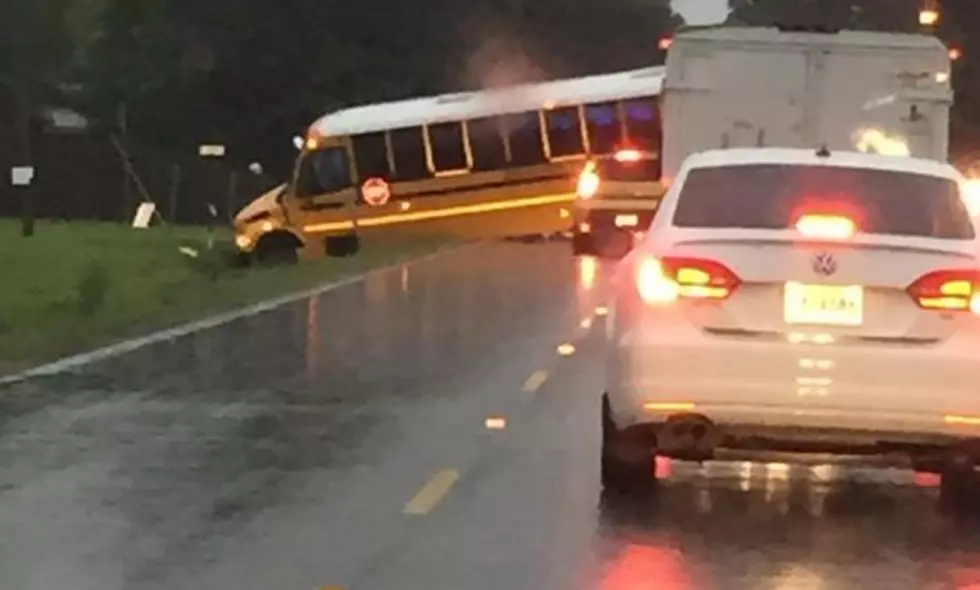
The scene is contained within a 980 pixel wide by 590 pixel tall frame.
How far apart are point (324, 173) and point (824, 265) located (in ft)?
107

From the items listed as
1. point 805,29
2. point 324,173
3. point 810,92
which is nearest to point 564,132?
point 324,173

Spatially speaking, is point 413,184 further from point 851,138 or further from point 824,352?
point 824,352

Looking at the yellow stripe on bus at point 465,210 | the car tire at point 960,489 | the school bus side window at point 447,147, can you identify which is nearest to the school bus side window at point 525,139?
the yellow stripe on bus at point 465,210

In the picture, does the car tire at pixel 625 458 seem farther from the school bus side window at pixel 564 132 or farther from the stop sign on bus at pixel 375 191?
the school bus side window at pixel 564 132

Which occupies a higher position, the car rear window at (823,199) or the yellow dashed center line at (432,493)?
the car rear window at (823,199)

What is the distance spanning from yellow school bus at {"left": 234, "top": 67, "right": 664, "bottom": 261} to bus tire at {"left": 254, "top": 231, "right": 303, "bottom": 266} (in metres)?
1.28

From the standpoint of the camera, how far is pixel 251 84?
65.8 m

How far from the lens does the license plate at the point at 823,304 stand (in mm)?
11484

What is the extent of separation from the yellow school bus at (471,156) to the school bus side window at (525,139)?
2cm

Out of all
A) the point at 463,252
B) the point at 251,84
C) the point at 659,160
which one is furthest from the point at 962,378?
the point at 251,84

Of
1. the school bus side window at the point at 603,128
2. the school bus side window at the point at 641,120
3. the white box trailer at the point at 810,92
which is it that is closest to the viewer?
the white box trailer at the point at 810,92

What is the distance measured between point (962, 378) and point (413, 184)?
1307 inches

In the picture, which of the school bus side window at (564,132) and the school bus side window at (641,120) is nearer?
the school bus side window at (641,120)

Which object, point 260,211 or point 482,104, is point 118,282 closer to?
point 260,211
